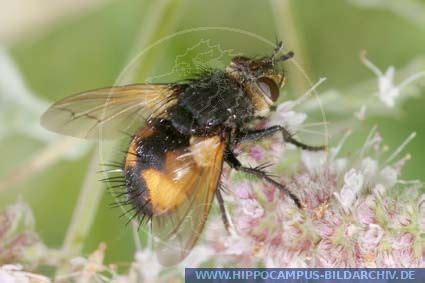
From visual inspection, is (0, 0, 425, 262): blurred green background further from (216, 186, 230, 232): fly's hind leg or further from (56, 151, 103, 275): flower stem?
(216, 186, 230, 232): fly's hind leg

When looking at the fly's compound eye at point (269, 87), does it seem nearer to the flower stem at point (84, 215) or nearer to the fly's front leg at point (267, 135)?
the fly's front leg at point (267, 135)

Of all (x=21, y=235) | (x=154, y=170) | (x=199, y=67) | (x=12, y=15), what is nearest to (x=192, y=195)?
(x=154, y=170)

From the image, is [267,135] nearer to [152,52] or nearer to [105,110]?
[105,110]

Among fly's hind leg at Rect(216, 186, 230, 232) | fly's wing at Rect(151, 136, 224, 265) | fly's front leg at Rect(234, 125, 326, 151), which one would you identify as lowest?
fly's wing at Rect(151, 136, 224, 265)

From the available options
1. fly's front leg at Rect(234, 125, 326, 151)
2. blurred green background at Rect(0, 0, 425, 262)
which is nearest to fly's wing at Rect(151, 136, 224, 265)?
fly's front leg at Rect(234, 125, 326, 151)

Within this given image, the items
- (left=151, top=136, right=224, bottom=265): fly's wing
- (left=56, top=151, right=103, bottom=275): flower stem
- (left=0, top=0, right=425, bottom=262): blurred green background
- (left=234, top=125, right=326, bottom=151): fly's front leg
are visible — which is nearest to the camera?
(left=151, top=136, right=224, bottom=265): fly's wing

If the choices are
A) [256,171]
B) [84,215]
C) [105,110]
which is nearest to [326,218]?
[256,171]
